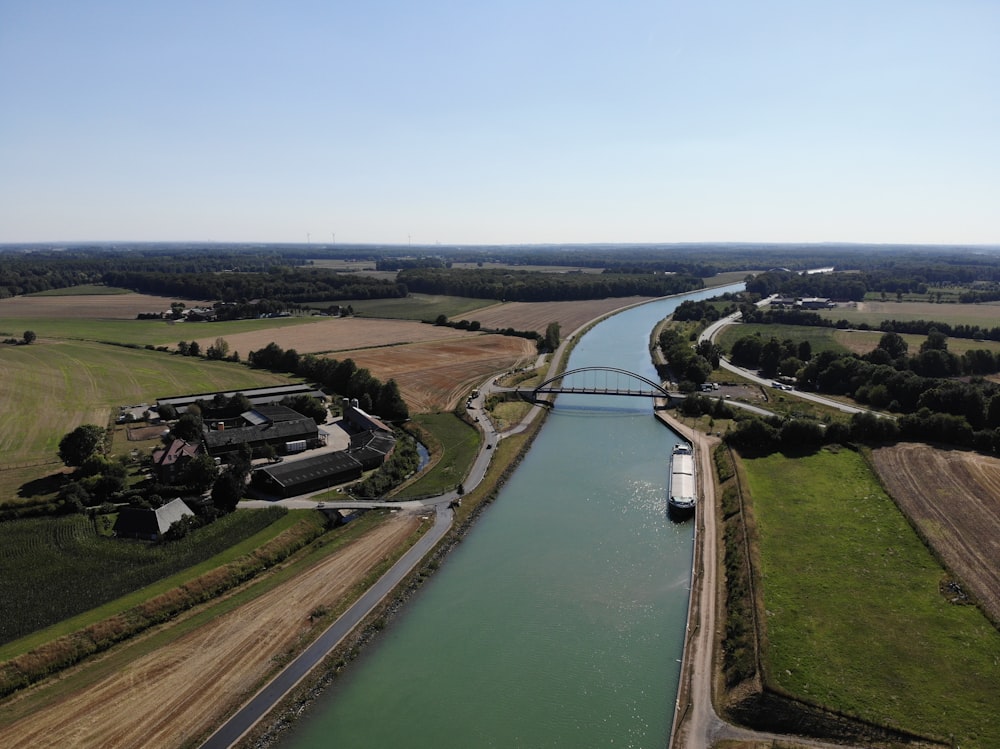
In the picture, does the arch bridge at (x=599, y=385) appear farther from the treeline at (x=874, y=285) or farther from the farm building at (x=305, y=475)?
the treeline at (x=874, y=285)

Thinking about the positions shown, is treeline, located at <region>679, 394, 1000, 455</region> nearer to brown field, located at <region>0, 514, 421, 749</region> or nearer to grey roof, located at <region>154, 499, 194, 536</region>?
brown field, located at <region>0, 514, 421, 749</region>

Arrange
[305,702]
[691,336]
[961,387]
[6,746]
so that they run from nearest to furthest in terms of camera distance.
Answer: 1. [6,746]
2. [305,702]
3. [961,387]
4. [691,336]

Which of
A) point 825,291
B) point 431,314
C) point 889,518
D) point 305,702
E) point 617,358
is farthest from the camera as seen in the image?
point 825,291

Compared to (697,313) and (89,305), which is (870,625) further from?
(89,305)

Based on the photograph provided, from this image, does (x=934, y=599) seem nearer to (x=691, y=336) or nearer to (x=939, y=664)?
(x=939, y=664)

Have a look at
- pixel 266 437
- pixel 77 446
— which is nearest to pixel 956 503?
pixel 266 437

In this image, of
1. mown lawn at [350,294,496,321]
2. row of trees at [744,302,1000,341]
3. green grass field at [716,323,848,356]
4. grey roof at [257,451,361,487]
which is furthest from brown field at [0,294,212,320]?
row of trees at [744,302,1000,341]

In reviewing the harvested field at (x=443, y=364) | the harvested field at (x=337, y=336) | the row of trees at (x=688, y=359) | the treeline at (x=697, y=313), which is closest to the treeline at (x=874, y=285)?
the treeline at (x=697, y=313)

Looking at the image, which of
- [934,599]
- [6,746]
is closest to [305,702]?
[6,746]
